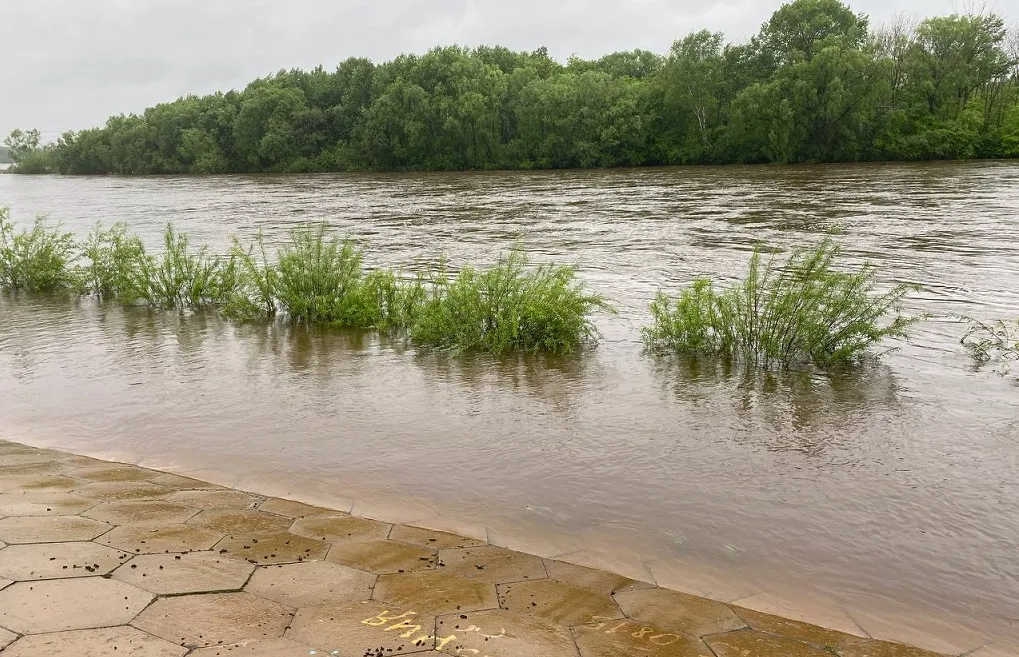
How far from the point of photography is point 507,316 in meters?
9.12

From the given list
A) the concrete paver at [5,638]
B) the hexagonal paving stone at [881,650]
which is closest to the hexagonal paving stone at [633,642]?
the hexagonal paving stone at [881,650]

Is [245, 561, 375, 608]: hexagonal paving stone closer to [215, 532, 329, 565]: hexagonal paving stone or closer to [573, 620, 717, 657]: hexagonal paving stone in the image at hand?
[215, 532, 329, 565]: hexagonal paving stone

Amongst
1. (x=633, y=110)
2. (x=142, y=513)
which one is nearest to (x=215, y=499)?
(x=142, y=513)

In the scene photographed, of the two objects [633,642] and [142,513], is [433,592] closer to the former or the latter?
[633,642]

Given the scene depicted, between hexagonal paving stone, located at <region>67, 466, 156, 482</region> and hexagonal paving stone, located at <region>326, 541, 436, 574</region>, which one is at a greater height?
hexagonal paving stone, located at <region>67, 466, 156, 482</region>

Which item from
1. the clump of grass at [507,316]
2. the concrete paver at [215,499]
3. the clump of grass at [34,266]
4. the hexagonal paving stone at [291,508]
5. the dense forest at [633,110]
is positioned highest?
the dense forest at [633,110]

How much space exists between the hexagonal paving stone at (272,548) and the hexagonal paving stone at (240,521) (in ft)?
0.30

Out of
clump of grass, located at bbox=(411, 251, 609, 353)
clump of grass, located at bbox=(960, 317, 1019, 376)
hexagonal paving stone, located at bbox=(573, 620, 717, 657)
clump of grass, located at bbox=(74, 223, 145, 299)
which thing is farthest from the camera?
clump of grass, located at bbox=(74, 223, 145, 299)

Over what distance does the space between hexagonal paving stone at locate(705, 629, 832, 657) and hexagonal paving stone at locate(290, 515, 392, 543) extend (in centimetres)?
196

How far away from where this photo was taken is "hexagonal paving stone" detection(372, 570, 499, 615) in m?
3.51

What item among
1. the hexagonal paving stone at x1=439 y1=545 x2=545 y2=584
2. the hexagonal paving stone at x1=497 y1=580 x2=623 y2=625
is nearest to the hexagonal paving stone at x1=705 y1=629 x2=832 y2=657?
the hexagonal paving stone at x1=497 y1=580 x2=623 y2=625

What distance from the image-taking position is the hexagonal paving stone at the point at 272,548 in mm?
3916

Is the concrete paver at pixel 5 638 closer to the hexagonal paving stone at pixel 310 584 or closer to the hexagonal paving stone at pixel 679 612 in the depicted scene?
the hexagonal paving stone at pixel 310 584

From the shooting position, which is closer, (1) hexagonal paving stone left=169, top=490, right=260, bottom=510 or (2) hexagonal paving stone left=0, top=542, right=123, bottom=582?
(2) hexagonal paving stone left=0, top=542, right=123, bottom=582
